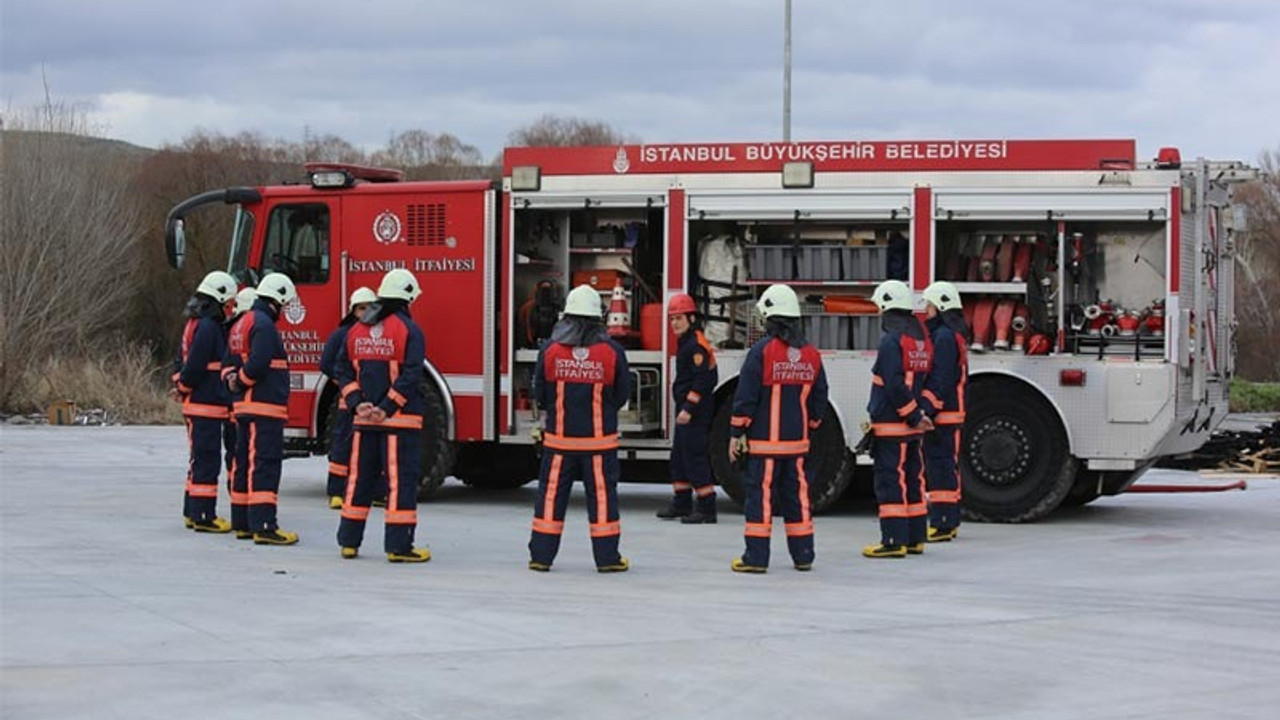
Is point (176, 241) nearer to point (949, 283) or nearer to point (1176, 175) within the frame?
point (949, 283)

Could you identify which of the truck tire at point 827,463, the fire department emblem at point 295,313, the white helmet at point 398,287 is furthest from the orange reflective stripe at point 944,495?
the fire department emblem at point 295,313

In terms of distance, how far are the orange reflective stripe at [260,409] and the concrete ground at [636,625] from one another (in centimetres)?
90

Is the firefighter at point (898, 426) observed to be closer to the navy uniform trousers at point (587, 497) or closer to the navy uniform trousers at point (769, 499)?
the navy uniform trousers at point (769, 499)

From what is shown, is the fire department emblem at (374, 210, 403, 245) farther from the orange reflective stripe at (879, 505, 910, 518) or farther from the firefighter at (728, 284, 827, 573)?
the orange reflective stripe at (879, 505, 910, 518)

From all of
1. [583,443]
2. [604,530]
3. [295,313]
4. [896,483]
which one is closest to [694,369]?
[896,483]

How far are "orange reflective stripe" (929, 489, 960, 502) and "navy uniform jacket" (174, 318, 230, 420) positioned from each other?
5.11m

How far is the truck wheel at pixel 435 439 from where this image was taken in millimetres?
13953

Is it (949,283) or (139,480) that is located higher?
(949,283)

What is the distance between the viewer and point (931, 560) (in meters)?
11.1

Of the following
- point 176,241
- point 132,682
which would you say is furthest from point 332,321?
point 132,682

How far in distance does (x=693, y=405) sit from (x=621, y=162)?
2442 mm

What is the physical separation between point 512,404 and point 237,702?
7.26 m

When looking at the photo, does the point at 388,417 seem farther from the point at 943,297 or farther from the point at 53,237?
the point at 53,237

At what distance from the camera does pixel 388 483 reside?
10.6 meters
